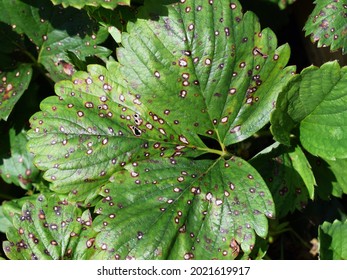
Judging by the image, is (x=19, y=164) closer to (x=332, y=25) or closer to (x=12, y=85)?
(x=12, y=85)

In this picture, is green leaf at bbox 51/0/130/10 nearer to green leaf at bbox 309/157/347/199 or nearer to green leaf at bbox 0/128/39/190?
green leaf at bbox 0/128/39/190

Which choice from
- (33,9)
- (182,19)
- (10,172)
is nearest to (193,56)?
(182,19)

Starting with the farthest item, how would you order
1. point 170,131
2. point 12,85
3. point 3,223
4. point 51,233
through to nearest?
point 3,223 < point 12,85 < point 51,233 < point 170,131

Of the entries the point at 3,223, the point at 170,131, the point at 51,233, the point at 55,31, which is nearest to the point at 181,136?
the point at 170,131

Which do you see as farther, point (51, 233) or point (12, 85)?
point (12, 85)

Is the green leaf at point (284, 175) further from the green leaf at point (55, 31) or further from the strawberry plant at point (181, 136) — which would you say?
the green leaf at point (55, 31)

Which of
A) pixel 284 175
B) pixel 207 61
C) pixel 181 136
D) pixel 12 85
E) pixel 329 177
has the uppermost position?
pixel 12 85

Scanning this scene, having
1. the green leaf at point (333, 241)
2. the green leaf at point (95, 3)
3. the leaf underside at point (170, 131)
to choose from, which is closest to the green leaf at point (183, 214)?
the leaf underside at point (170, 131)
